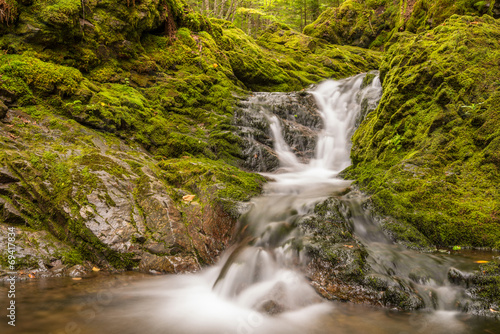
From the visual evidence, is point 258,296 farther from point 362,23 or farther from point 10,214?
point 362,23

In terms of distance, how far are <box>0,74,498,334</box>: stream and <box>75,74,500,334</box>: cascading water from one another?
11 mm

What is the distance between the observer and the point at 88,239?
12.6 ft

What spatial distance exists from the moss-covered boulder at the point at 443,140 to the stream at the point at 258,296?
52 centimetres

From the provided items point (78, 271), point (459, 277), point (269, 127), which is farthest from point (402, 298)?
point (269, 127)

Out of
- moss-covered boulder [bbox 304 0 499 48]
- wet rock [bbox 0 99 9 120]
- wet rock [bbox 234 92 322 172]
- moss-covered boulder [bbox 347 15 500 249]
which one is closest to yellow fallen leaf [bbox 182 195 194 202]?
wet rock [bbox 234 92 322 172]

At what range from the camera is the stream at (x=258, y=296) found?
2688 millimetres

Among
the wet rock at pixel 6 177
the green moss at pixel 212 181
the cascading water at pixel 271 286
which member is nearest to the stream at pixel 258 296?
the cascading water at pixel 271 286

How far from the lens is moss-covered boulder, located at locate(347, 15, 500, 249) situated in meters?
4.08

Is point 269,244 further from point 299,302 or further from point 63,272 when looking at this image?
point 63,272

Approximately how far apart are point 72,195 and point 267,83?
30.8 ft

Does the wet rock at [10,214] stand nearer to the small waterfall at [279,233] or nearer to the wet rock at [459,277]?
the small waterfall at [279,233]

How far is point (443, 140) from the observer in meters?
4.85

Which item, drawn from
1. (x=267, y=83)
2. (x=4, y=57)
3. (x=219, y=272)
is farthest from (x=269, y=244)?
(x=267, y=83)

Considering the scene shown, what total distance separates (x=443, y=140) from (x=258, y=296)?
417 cm
